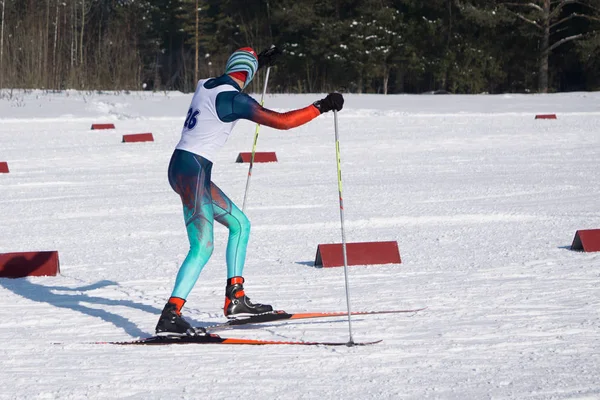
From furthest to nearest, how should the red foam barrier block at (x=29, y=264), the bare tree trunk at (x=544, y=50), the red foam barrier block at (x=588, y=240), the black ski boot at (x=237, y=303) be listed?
the bare tree trunk at (x=544, y=50)
the red foam barrier block at (x=588, y=240)
the red foam barrier block at (x=29, y=264)
the black ski boot at (x=237, y=303)

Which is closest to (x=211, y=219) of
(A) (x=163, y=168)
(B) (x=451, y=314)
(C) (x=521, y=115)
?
(B) (x=451, y=314)

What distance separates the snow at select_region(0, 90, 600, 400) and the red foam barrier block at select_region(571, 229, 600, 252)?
0.18 metres

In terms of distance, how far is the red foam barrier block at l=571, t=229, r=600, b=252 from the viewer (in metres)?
9.00

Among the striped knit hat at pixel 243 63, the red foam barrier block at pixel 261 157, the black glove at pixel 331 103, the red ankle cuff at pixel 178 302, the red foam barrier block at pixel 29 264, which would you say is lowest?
the red foam barrier block at pixel 29 264

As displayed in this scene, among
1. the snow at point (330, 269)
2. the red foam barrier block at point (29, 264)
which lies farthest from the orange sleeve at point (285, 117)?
the red foam barrier block at point (29, 264)

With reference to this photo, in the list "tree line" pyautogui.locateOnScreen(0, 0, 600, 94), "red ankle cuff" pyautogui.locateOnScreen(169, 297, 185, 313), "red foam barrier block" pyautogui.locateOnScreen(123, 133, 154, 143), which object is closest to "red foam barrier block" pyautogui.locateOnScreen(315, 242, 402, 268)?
"red ankle cuff" pyautogui.locateOnScreen(169, 297, 185, 313)

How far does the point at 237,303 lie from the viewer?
6699 millimetres

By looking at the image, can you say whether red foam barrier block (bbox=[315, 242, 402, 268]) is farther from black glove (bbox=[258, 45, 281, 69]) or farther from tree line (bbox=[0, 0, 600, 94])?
tree line (bbox=[0, 0, 600, 94])

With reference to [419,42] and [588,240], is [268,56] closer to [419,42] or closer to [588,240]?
[588,240]

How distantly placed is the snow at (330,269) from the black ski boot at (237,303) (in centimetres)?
12

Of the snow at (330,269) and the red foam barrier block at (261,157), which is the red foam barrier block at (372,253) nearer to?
the snow at (330,269)

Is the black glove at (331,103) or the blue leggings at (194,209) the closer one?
the black glove at (331,103)

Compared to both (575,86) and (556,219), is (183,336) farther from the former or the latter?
(575,86)

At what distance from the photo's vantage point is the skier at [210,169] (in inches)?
242
